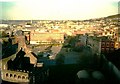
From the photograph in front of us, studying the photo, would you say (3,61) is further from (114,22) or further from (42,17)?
(114,22)

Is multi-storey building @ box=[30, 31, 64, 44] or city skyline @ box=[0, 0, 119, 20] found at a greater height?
city skyline @ box=[0, 0, 119, 20]

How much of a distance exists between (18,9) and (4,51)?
61 cm

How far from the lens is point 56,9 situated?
165 inches

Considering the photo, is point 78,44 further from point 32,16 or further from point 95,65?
point 32,16

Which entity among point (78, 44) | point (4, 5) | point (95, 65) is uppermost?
point (4, 5)

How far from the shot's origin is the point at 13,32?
4.20 meters

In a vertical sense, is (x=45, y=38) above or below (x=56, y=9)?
below

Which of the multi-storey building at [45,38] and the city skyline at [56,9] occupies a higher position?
the city skyline at [56,9]

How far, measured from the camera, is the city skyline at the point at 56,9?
4.16m

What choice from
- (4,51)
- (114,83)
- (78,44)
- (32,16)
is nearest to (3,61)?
(4,51)

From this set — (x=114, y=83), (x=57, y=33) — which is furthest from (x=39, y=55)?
(x=114, y=83)

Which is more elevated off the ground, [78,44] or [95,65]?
[78,44]

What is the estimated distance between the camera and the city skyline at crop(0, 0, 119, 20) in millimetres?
4156

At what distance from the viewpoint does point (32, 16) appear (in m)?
4.21
